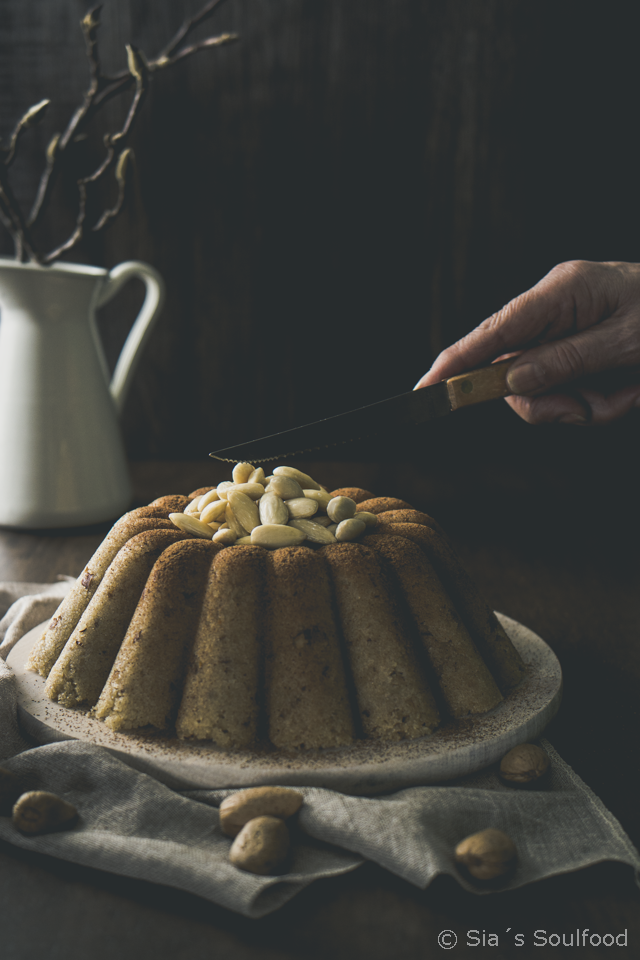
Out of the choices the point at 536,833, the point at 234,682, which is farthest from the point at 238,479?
the point at 536,833

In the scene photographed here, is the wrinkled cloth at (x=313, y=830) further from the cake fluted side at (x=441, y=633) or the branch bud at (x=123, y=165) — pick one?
the branch bud at (x=123, y=165)

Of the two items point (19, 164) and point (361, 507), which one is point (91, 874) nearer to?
point (361, 507)

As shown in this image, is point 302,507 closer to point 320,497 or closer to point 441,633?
point 320,497

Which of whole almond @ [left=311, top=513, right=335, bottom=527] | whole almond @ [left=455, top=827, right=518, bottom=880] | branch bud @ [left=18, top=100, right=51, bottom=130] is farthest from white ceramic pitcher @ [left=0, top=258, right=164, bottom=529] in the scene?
whole almond @ [left=455, top=827, right=518, bottom=880]

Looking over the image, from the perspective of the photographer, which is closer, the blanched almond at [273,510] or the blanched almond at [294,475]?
the blanched almond at [273,510]

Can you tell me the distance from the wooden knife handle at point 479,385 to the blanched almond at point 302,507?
0.32m

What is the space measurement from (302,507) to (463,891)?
1.85 feet

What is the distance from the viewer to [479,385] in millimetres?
1287

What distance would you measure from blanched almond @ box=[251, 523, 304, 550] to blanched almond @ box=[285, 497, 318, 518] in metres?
0.05

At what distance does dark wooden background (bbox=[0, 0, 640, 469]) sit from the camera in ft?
8.23

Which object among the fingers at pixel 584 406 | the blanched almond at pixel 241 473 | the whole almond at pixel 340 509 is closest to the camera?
the whole almond at pixel 340 509

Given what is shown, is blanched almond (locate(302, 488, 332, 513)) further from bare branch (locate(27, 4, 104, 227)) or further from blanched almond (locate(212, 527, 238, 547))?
bare branch (locate(27, 4, 104, 227))

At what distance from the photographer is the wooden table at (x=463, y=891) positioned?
0.65 meters

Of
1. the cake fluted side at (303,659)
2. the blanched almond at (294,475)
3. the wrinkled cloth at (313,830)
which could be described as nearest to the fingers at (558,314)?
the blanched almond at (294,475)
